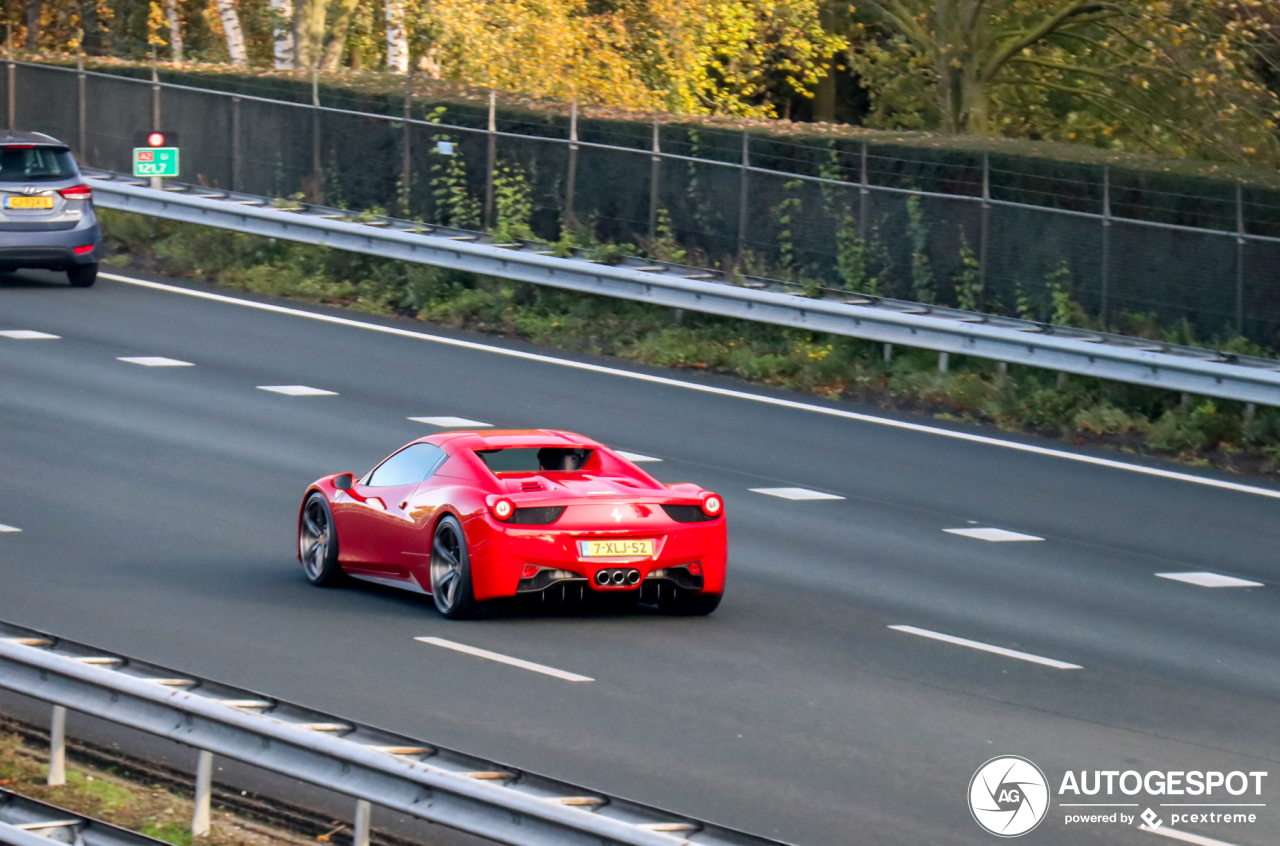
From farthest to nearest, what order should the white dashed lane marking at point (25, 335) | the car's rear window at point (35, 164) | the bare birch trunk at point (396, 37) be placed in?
the bare birch trunk at point (396, 37) → the car's rear window at point (35, 164) → the white dashed lane marking at point (25, 335)

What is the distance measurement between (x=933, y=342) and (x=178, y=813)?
46.4 ft

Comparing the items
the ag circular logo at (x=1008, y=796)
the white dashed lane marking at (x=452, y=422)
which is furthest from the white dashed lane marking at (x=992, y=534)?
the ag circular logo at (x=1008, y=796)

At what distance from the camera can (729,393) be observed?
67.4 ft

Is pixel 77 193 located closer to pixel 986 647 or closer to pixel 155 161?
pixel 155 161

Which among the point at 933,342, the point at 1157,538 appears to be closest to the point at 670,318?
the point at 933,342

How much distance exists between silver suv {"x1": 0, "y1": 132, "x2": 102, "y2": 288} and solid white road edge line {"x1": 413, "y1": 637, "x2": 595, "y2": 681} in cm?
1418

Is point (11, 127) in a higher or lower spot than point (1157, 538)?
higher

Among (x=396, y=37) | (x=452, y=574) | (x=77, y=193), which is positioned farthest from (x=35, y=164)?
(x=396, y=37)

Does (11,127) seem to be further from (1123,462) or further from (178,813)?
(178,813)

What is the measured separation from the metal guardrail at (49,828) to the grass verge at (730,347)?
13.4 metres

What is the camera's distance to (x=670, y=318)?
23250 mm

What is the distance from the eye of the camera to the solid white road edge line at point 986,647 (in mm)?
11242

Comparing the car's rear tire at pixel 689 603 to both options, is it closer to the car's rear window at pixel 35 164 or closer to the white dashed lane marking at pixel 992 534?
the white dashed lane marking at pixel 992 534

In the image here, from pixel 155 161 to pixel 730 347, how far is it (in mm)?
10048
